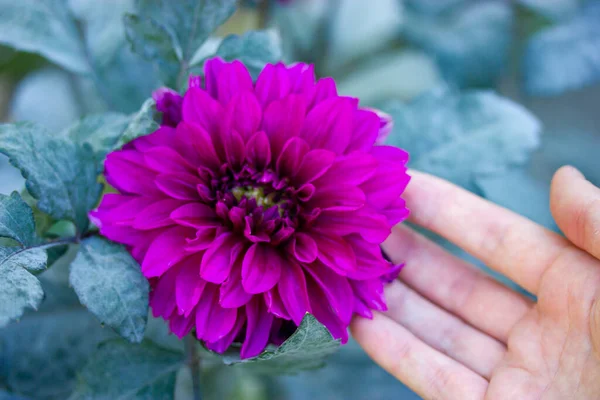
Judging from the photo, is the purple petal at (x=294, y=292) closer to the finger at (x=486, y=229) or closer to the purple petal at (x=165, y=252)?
the purple petal at (x=165, y=252)

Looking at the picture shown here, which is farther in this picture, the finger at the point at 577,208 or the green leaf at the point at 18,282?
the finger at the point at 577,208

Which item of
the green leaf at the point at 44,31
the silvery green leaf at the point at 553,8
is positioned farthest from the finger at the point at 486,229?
the silvery green leaf at the point at 553,8

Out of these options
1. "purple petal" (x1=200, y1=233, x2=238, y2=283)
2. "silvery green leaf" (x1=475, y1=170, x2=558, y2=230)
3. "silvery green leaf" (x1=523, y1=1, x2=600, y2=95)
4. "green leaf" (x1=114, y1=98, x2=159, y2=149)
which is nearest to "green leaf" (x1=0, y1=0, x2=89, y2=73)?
"green leaf" (x1=114, y1=98, x2=159, y2=149)

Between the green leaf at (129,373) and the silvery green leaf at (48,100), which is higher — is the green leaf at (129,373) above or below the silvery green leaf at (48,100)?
below

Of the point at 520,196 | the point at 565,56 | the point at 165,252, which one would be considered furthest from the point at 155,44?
the point at 565,56

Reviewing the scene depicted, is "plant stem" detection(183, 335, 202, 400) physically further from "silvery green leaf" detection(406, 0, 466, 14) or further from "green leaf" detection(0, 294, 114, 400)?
"silvery green leaf" detection(406, 0, 466, 14)

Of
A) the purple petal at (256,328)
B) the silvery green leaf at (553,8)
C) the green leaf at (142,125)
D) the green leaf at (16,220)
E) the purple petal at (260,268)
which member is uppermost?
the silvery green leaf at (553,8)

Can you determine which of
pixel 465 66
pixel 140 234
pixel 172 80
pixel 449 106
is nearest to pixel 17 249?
pixel 140 234
